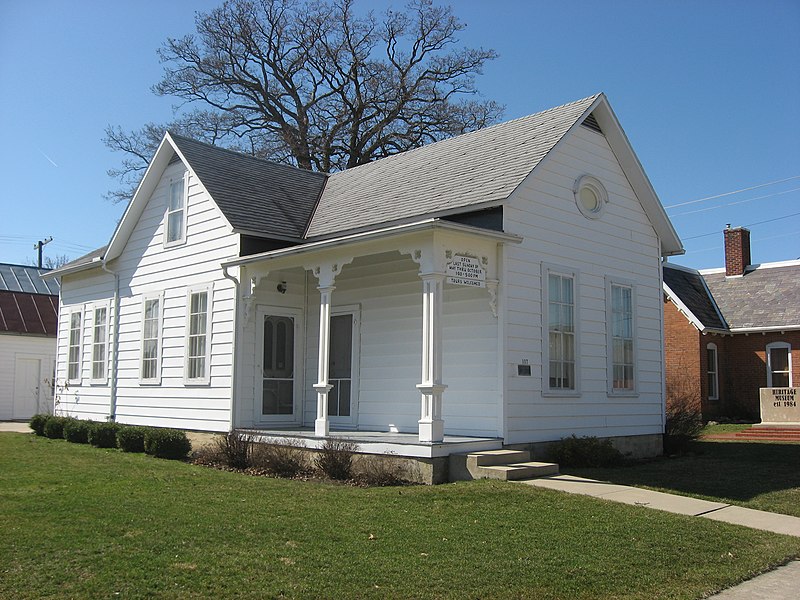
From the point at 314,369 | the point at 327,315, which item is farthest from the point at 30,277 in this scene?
the point at 327,315

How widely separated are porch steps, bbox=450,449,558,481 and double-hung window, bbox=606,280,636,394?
3.93m

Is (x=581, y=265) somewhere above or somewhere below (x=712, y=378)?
above

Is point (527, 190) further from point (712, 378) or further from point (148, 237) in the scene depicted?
point (712, 378)

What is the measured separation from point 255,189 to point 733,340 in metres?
18.7

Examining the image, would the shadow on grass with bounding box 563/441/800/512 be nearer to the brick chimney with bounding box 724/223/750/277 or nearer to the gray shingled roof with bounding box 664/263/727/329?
the gray shingled roof with bounding box 664/263/727/329

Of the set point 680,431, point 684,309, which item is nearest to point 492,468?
point 680,431

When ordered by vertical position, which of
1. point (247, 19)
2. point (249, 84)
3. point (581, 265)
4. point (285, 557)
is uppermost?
point (247, 19)

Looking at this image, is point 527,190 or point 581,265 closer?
point 527,190

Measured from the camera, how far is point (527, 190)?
1367 centimetres

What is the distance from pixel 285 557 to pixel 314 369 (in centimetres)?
945

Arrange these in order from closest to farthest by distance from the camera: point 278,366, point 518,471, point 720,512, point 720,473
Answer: point 720,512
point 518,471
point 720,473
point 278,366

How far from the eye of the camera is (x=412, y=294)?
47.9ft

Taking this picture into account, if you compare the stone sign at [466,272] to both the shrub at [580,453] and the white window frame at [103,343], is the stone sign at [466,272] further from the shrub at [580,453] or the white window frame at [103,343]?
the white window frame at [103,343]

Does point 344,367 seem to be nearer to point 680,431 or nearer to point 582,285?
point 582,285
